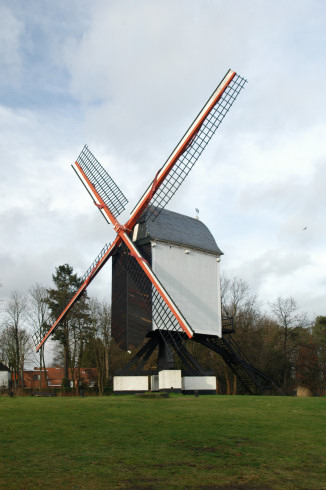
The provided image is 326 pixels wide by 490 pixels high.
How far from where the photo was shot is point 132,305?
80.3 ft

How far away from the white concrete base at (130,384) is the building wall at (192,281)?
3773mm

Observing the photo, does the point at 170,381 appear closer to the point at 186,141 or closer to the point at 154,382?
the point at 154,382

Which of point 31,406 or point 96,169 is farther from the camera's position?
point 96,169

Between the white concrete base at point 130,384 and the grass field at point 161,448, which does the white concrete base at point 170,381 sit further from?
the grass field at point 161,448

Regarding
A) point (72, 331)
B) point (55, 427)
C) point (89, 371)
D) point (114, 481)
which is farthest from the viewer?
point (89, 371)

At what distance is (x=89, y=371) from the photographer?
57.5 m

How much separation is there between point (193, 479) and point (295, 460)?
2149 mm

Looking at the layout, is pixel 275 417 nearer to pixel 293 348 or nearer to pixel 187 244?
pixel 187 244

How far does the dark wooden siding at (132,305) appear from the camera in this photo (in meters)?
24.0

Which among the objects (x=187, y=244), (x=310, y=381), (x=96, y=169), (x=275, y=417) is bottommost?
(x=310, y=381)

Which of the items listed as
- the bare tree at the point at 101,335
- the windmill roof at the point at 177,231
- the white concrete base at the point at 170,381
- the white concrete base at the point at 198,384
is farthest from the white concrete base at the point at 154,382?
the bare tree at the point at 101,335

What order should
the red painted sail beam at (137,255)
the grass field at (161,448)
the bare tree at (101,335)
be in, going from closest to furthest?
1. the grass field at (161,448)
2. the red painted sail beam at (137,255)
3. the bare tree at (101,335)

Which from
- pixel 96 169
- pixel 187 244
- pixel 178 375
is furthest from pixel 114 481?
pixel 96 169

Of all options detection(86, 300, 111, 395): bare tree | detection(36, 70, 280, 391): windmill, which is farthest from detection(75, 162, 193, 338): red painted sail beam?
detection(86, 300, 111, 395): bare tree
